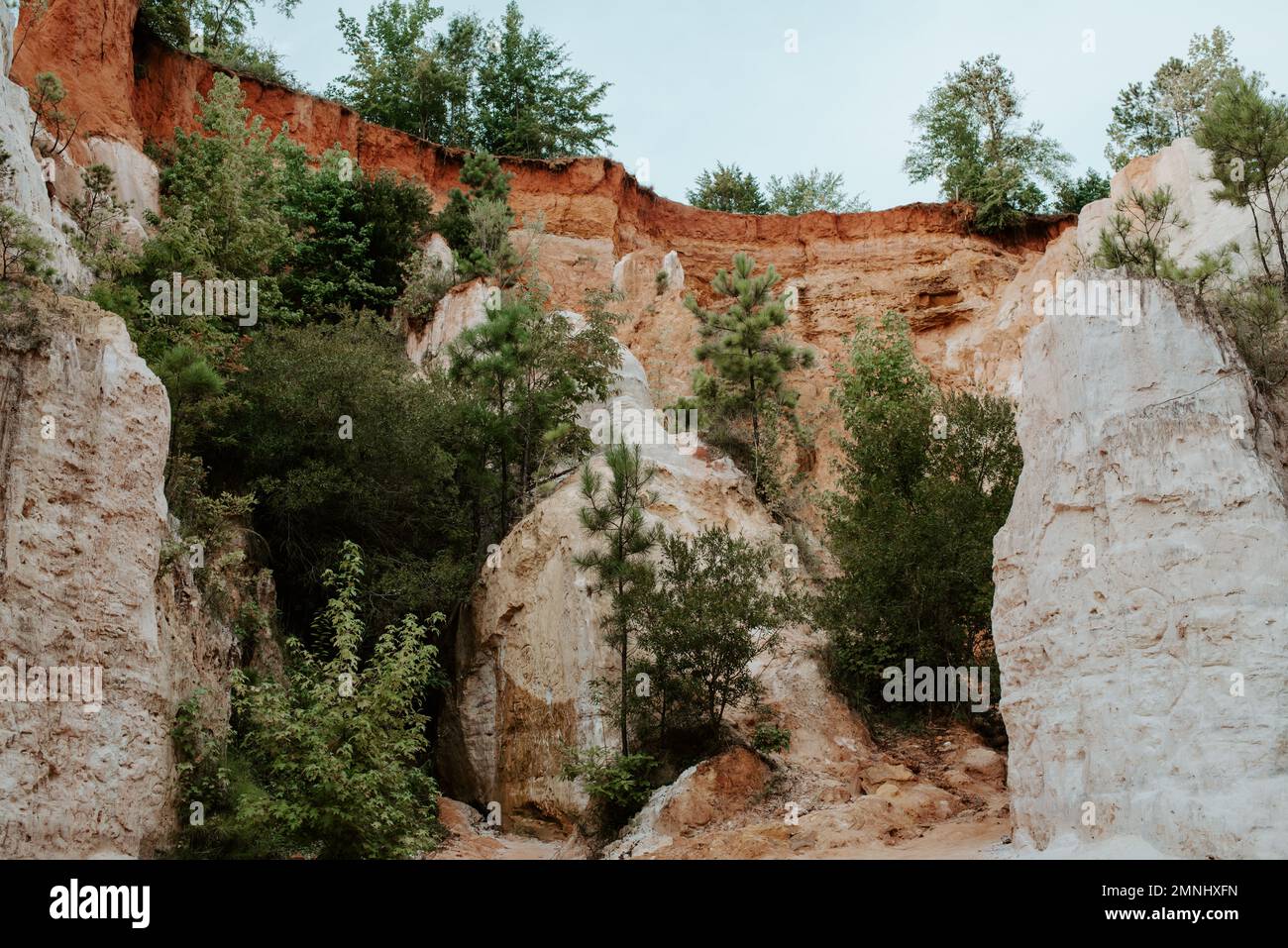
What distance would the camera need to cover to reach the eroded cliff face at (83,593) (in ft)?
39.5

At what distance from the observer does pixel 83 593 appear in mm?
12906

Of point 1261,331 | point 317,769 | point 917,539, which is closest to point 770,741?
point 917,539

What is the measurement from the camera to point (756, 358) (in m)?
26.7

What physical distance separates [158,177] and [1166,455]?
23.9 m

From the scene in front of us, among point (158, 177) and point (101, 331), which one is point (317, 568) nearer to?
point (101, 331)

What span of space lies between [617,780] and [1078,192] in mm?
29999

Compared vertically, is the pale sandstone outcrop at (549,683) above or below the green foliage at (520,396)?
below

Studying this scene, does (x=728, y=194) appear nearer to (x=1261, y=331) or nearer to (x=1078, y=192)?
(x=1078, y=192)

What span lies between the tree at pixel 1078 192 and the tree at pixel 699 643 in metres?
26.3

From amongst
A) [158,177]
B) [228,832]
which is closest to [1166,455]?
[228,832]

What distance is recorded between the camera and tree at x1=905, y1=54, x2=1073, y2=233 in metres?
37.2

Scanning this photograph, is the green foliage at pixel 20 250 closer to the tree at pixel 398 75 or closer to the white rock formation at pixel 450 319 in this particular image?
the white rock formation at pixel 450 319

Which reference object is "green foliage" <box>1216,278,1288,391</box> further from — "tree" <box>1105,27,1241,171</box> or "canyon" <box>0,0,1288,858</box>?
"tree" <box>1105,27,1241,171</box>

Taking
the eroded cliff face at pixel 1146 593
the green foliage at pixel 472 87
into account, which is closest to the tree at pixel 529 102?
the green foliage at pixel 472 87
